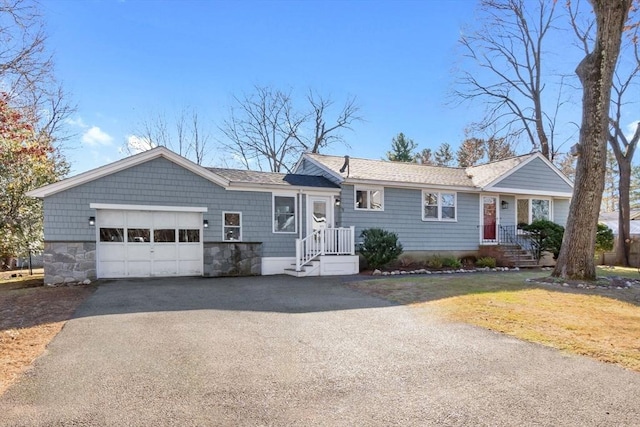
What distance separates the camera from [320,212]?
1456cm

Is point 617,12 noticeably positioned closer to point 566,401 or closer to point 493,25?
point 566,401

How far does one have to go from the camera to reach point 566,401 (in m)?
3.38

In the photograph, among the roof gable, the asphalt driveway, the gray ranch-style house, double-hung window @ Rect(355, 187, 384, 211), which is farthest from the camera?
the roof gable

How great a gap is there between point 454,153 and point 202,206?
30.4 meters

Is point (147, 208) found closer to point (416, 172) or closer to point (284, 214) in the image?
point (284, 214)

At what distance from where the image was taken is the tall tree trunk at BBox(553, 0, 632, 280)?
33.4 feet

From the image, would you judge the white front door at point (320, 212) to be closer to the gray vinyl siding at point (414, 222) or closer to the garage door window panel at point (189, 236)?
the gray vinyl siding at point (414, 222)

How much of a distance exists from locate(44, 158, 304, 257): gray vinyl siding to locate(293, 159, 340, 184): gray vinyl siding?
1.78 metres

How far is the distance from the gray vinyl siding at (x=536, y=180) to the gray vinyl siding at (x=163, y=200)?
31.5ft

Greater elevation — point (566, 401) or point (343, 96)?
point (343, 96)

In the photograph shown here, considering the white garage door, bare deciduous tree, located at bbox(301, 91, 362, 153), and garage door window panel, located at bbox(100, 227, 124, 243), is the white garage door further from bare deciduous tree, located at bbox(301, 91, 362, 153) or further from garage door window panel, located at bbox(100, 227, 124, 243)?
bare deciduous tree, located at bbox(301, 91, 362, 153)

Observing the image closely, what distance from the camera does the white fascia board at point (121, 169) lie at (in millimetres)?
10953

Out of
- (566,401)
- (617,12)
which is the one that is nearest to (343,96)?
(617,12)

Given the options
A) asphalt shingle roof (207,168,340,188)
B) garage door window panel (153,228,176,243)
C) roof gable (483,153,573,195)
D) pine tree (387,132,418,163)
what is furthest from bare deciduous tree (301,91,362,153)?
garage door window panel (153,228,176,243)
